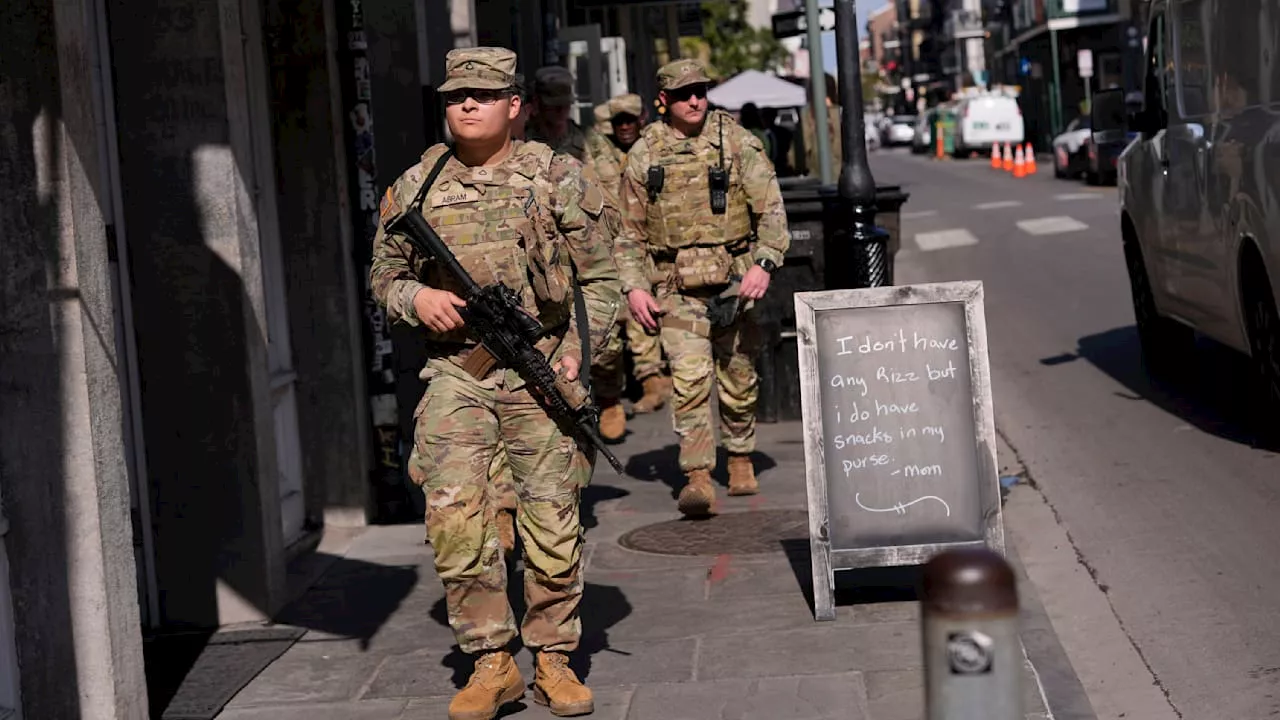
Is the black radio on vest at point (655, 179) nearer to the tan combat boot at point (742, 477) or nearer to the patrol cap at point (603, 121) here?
the tan combat boot at point (742, 477)

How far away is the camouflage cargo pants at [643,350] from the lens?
1217 centimetres

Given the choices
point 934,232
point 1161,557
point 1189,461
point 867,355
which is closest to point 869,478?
point 867,355

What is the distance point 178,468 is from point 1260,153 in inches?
202

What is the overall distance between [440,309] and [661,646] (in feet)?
5.29

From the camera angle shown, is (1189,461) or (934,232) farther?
(934,232)

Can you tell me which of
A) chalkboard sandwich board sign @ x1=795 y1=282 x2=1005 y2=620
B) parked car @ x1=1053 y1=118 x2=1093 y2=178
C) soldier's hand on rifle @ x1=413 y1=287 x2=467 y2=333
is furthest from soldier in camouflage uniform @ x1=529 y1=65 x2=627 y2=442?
parked car @ x1=1053 y1=118 x2=1093 y2=178

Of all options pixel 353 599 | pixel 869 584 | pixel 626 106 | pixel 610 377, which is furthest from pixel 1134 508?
pixel 626 106

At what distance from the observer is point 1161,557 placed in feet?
25.3

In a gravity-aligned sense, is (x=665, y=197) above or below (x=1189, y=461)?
above

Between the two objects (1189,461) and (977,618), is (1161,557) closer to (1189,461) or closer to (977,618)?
(1189,461)

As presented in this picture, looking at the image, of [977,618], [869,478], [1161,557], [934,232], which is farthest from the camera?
[934,232]

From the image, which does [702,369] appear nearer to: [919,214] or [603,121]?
[603,121]

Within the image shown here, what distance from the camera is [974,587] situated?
266 centimetres

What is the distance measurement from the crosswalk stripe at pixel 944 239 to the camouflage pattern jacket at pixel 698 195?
14596 millimetres
